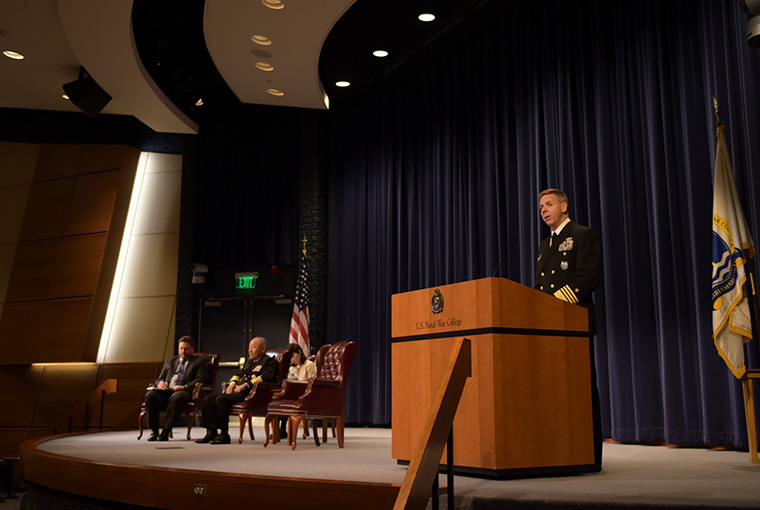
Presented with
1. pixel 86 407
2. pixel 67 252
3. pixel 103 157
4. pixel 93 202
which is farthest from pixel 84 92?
pixel 86 407

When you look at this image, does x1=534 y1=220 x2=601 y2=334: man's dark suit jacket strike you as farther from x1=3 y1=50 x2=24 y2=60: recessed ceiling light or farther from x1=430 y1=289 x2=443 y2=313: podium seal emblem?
x1=3 y1=50 x2=24 y2=60: recessed ceiling light

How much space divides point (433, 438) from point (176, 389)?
5289mm

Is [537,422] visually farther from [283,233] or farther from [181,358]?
[283,233]

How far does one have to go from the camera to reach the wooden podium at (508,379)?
9.87 ft

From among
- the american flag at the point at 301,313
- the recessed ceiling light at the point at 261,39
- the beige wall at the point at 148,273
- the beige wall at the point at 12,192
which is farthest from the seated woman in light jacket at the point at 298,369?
the beige wall at the point at 12,192

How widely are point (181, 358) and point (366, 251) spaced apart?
3625 millimetres

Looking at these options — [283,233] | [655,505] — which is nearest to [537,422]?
[655,505]

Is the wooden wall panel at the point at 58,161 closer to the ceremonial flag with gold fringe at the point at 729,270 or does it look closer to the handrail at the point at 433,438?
the ceremonial flag with gold fringe at the point at 729,270

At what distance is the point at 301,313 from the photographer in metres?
9.86

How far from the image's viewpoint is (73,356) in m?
10.7

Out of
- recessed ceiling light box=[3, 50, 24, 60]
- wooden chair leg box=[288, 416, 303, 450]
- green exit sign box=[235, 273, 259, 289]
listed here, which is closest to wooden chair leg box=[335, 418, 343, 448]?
wooden chair leg box=[288, 416, 303, 450]

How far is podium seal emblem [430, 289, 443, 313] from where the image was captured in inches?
132

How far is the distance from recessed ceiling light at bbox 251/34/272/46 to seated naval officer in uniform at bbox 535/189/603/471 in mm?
5522

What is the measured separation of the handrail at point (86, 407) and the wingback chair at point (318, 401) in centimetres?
471
